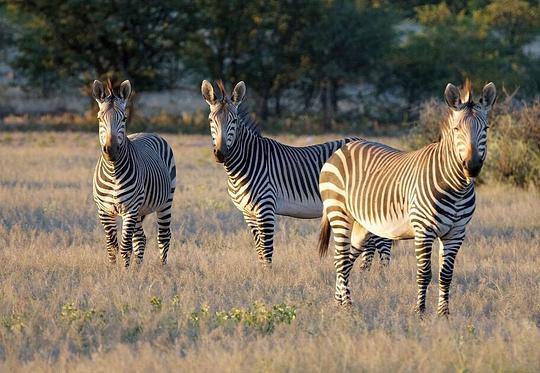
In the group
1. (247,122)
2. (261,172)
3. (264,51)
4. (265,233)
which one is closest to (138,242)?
(265,233)

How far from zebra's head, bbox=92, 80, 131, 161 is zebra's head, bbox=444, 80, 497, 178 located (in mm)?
3681

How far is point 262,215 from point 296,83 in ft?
100

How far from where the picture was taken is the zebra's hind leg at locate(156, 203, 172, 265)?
419 inches

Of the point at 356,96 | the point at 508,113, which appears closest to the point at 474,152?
the point at 508,113

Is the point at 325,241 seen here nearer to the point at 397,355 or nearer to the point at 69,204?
the point at 397,355

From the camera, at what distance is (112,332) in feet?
23.5

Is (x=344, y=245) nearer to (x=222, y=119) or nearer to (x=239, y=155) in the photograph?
(x=222, y=119)

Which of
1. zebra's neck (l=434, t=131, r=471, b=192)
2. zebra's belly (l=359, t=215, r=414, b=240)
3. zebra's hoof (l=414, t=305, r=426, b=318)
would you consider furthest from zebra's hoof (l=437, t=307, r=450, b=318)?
zebra's neck (l=434, t=131, r=471, b=192)

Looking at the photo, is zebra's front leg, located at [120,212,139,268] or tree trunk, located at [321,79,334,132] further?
tree trunk, located at [321,79,334,132]

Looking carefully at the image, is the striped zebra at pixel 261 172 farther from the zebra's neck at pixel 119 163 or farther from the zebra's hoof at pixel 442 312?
the zebra's hoof at pixel 442 312

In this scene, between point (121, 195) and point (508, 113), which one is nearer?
point (121, 195)

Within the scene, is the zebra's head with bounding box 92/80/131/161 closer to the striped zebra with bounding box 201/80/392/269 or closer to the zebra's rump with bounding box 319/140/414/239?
the striped zebra with bounding box 201/80/392/269

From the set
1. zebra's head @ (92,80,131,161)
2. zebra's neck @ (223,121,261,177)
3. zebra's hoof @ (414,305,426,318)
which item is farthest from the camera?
zebra's neck @ (223,121,261,177)

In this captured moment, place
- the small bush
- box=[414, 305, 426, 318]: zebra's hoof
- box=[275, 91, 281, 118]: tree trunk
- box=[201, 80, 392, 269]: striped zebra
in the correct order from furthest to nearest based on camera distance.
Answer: box=[275, 91, 281, 118]: tree trunk
the small bush
box=[201, 80, 392, 269]: striped zebra
box=[414, 305, 426, 318]: zebra's hoof
